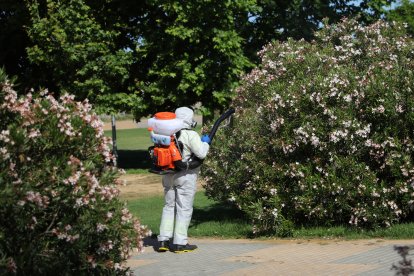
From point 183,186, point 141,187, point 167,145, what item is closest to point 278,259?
point 183,186

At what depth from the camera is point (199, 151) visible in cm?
902

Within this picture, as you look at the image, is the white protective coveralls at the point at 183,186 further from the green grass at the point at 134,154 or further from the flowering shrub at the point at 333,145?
the green grass at the point at 134,154

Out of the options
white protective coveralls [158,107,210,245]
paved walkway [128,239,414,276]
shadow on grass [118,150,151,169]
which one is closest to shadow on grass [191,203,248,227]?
paved walkway [128,239,414,276]

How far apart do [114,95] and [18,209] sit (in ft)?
79.0

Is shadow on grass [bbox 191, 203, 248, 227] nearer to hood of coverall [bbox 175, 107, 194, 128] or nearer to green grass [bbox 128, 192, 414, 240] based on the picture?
green grass [bbox 128, 192, 414, 240]

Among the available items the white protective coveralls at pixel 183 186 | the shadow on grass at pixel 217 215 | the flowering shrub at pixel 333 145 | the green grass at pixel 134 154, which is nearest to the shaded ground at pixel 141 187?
the green grass at pixel 134 154

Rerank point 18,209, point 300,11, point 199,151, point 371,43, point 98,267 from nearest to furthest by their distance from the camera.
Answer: point 18,209, point 98,267, point 199,151, point 371,43, point 300,11

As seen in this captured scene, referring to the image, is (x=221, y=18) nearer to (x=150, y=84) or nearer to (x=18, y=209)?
(x=150, y=84)

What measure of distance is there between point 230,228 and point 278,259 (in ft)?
8.99

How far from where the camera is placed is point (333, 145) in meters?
9.66

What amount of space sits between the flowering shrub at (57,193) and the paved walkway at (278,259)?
2010 mm

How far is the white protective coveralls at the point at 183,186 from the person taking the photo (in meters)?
9.08

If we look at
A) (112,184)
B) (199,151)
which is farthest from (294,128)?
(112,184)

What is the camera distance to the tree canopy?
27.6m
